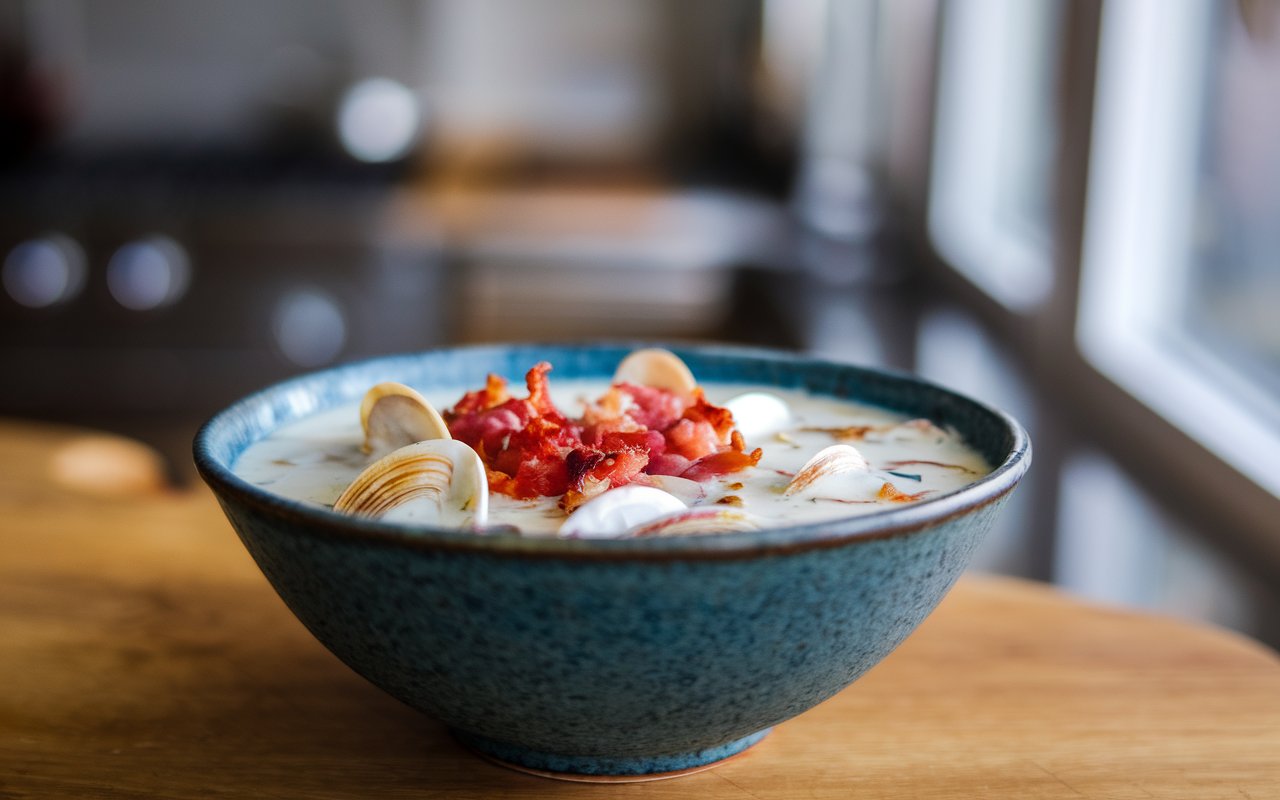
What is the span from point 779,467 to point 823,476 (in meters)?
0.07

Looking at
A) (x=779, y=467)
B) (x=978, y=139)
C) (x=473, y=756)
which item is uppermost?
(x=978, y=139)

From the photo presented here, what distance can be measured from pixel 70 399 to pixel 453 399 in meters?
2.69

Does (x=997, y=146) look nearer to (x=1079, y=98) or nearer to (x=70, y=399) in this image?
(x=1079, y=98)

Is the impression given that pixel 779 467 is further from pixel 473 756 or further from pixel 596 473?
pixel 473 756

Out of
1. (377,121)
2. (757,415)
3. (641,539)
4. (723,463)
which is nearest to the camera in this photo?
(641,539)

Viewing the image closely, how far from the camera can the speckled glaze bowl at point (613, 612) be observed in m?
0.54

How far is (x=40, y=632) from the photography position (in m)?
0.92

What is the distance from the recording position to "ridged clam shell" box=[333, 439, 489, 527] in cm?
66

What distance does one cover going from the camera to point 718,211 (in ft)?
11.3

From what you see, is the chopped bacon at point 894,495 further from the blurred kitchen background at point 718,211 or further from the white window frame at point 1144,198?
the white window frame at point 1144,198

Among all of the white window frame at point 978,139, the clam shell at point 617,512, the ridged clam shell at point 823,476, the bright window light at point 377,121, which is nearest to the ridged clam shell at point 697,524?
the clam shell at point 617,512

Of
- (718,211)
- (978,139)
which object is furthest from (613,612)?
(718,211)

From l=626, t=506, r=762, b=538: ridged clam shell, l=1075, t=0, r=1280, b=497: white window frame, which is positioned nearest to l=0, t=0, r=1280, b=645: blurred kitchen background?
l=1075, t=0, r=1280, b=497: white window frame

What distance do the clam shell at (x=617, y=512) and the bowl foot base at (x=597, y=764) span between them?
0.45 feet
